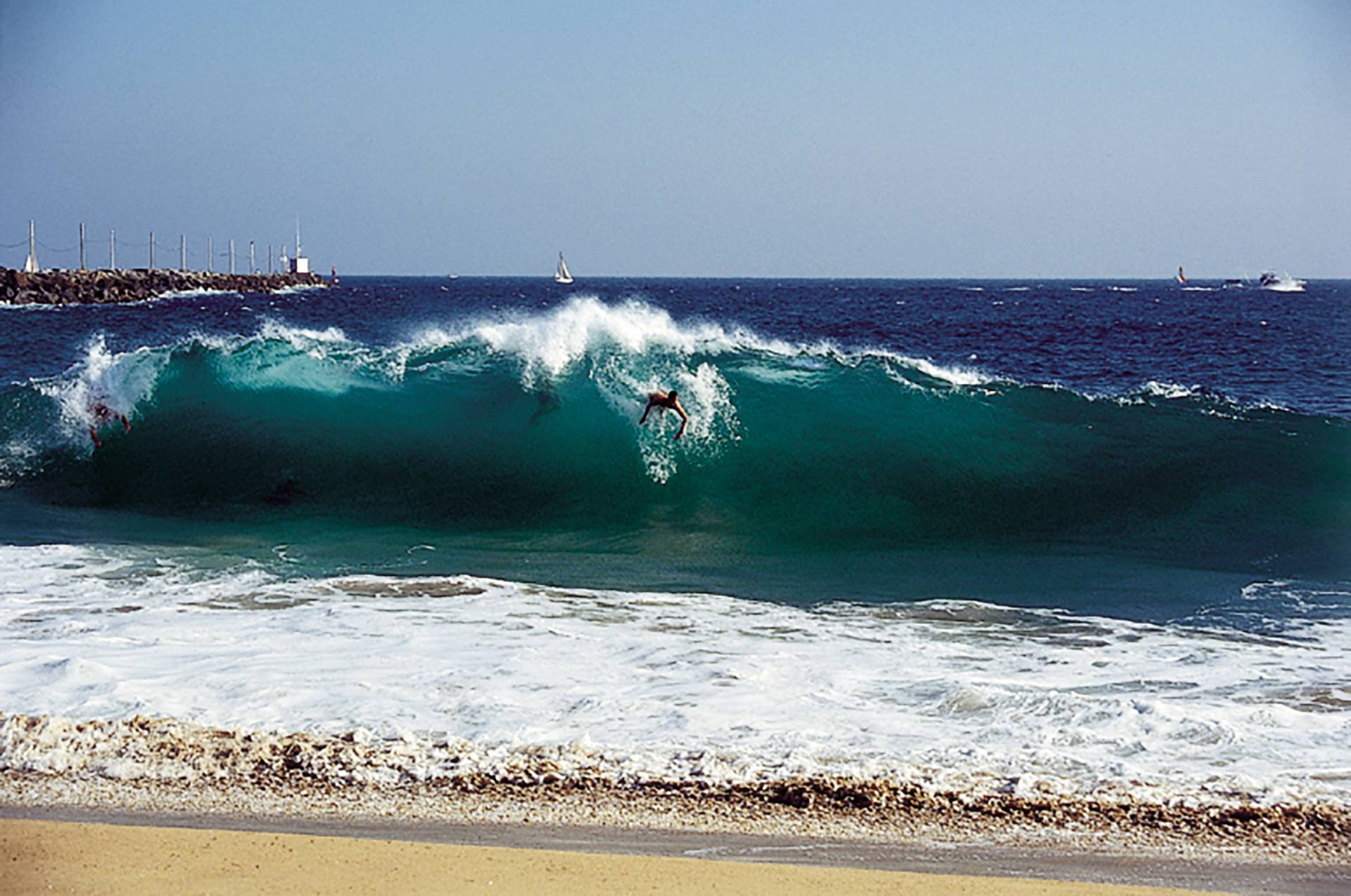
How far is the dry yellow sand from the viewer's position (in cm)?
343

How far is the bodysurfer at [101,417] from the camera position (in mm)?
12906

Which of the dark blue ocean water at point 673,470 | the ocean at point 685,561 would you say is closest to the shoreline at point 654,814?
the ocean at point 685,561

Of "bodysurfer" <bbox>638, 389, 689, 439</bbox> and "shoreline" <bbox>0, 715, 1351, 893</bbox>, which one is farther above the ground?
"bodysurfer" <bbox>638, 389, 689, 439</bbox>

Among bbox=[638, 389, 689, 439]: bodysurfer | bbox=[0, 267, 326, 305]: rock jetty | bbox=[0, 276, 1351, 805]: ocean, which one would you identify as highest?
bbox=[0, 267, 326, 305]: rock jetty

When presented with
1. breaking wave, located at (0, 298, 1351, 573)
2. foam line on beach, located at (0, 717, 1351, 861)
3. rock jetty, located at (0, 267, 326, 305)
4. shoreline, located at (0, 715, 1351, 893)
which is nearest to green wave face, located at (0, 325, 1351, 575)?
breaking wave, located at (0, 298, 1351, 573)

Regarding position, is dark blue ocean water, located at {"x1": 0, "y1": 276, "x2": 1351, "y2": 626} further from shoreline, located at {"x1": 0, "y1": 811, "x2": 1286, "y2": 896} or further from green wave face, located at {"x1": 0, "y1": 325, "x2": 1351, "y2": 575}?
shoreline, located at {"x1": 0, "y1": 811, "x2": 1286, "y2": 896}

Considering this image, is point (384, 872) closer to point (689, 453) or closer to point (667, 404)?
point (667, 404)

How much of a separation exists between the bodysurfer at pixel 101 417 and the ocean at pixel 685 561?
67 millimetres

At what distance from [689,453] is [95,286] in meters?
53.8

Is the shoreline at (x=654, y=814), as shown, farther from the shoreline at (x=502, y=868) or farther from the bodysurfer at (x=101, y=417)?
the bodysurfer at (x=101, y=417)

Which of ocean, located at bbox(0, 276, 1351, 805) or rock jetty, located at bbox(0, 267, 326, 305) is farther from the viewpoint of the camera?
rock jetty, located at bbox(0, 267, 326, 305)

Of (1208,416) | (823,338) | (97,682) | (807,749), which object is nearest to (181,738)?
(97,682)

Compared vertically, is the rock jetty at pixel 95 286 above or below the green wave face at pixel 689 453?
above

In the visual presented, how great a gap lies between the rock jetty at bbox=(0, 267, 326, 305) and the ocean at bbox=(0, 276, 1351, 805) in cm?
3730
